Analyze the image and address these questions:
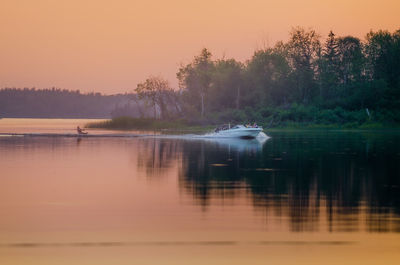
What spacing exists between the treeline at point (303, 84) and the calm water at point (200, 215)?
233ft

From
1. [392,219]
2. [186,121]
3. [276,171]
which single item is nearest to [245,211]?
[392,219]

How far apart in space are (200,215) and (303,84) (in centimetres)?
9738

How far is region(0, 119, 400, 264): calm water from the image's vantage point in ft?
38.1

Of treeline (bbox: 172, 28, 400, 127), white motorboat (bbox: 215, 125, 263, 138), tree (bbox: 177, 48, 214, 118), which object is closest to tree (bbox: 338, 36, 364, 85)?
treeline (bbox: 172, 28, 400, 127)

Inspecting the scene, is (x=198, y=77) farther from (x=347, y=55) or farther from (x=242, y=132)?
(x=242, y=132)

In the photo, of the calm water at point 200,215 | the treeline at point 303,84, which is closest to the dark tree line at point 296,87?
the treeline at point 303,84

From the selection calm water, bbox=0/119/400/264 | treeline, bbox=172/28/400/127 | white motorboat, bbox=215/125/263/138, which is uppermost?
treeline, bbox=172/28/400/127

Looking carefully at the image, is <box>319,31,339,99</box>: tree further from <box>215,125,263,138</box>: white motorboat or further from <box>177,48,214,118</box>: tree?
<box>215,125,263,138</box>: white motorboat

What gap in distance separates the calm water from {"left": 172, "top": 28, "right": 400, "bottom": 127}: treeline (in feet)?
233

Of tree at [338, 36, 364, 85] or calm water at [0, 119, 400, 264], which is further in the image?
tree at [338, 36, 364, 85]

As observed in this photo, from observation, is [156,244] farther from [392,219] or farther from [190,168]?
[190,168]

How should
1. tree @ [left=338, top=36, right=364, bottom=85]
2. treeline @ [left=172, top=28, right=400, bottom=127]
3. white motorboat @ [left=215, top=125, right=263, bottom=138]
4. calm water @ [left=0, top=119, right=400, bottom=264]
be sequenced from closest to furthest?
calm water @ [left=0, top=119, right=400, bottom=264], white motorboat @ [left=215, top=125, right=263, bottom=138], treeline @ [left=172, top=28, right=400, bottom=127], tree @ [left=338, top=36, right=364, bottom=85]

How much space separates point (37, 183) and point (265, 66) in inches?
3754

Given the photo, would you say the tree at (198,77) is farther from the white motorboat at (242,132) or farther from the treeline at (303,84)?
the white motorboat at (242,132)
